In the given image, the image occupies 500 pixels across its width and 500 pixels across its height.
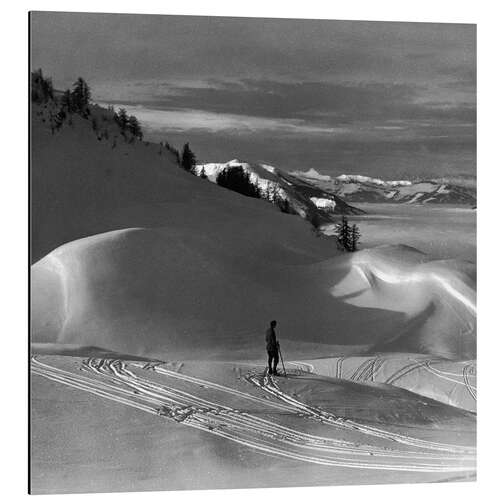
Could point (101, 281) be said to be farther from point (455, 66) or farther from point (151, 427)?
point (455, 66)

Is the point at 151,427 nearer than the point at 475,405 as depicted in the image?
Yes

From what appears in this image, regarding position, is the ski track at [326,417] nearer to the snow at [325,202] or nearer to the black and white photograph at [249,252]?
the black and white photograph at [249,252]

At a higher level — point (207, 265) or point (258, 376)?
point (207, 265)

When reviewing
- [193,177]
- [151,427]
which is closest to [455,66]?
[193,177]

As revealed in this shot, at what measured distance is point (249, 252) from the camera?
409 inches

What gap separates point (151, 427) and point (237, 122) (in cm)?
248

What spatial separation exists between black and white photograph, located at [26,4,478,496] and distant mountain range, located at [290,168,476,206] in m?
0.02

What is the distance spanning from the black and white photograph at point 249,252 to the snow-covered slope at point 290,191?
0.5 inches

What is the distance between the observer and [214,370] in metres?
9.98

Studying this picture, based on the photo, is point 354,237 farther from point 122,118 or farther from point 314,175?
point 122,118

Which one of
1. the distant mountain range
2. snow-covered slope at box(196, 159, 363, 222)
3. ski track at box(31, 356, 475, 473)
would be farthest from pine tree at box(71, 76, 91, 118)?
ski track at box(31, 356, 475, 473)

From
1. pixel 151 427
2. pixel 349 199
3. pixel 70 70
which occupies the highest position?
pixel 70 70

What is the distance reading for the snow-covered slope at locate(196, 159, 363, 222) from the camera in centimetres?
1029

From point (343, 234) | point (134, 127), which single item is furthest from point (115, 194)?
point (343, 234)
